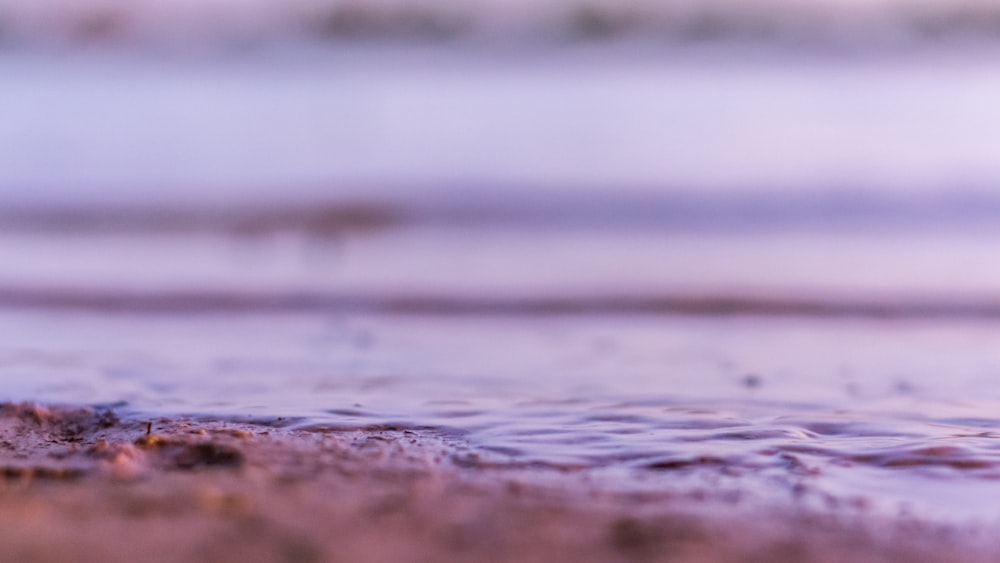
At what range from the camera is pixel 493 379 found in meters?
3.18

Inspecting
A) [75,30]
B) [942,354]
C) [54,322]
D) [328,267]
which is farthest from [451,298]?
[75,30]

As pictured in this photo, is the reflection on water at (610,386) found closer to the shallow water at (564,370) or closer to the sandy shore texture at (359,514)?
the shallow water at (564,370)

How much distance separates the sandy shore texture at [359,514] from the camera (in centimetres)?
154

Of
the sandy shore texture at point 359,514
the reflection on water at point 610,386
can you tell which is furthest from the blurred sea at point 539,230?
the sandy shore texture at point 359,514

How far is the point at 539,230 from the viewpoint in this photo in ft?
21.8

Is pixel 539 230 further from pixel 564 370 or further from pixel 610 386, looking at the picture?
pixel 610 386

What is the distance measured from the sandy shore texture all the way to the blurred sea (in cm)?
18

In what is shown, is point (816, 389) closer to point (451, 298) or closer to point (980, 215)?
point (451, 298)

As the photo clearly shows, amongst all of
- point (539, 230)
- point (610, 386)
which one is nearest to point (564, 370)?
point (610, 386)

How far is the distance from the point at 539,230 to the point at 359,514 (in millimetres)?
4982

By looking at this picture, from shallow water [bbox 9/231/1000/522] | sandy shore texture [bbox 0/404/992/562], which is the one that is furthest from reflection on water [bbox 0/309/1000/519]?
sandy shore texture [bbox 0/404/992/562]

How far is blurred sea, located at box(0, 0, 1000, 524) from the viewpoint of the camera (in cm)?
268

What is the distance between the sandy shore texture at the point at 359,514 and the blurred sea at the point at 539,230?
183 millimetres

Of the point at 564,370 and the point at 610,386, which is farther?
the point at 564,370
